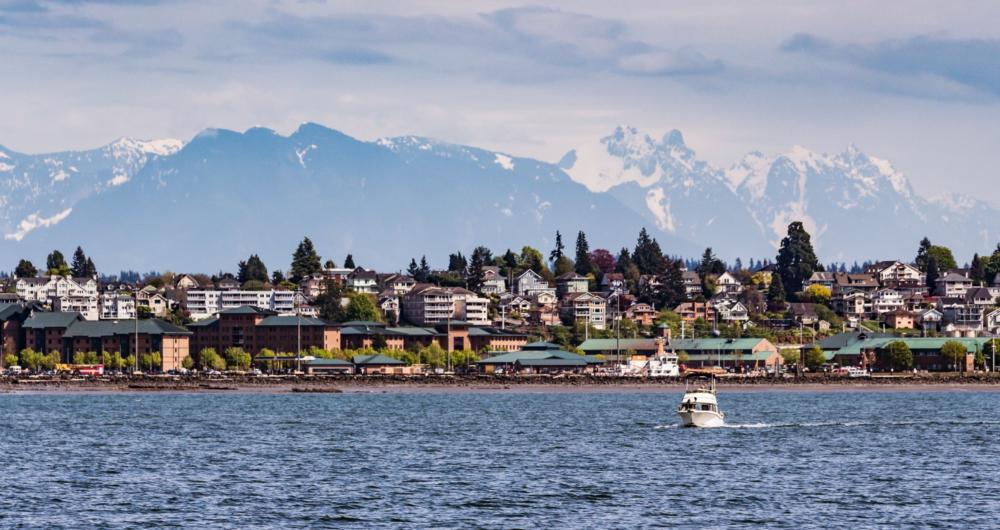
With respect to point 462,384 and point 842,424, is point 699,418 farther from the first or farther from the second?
point 462,384

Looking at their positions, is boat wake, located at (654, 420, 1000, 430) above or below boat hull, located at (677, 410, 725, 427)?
below

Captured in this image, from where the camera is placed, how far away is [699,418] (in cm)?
9100

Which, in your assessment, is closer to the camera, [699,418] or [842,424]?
[699,418]

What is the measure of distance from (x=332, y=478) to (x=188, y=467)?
7.53m

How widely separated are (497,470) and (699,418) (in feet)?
86.1

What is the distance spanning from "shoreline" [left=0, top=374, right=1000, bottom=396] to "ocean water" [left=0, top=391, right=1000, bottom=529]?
54351mm

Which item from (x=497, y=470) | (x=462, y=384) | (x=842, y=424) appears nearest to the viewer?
(x=497, y=470)

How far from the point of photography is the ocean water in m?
53.2

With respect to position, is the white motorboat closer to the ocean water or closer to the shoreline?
the ocean water

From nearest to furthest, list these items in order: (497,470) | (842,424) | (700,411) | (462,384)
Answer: (497,470) → (700,411) → (842,424) → (462,384)

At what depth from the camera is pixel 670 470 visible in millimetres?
66562

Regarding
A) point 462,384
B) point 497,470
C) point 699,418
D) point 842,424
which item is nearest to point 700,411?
point 699,418

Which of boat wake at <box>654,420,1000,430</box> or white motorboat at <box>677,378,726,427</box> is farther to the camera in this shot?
boat wake at <box>654,420,1000,430</box>

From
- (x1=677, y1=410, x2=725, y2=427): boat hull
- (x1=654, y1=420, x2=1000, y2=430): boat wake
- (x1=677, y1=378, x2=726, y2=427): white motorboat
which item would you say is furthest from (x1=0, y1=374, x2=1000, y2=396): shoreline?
(x1=677, y1=410, x2=725, y2=427): boat hull
